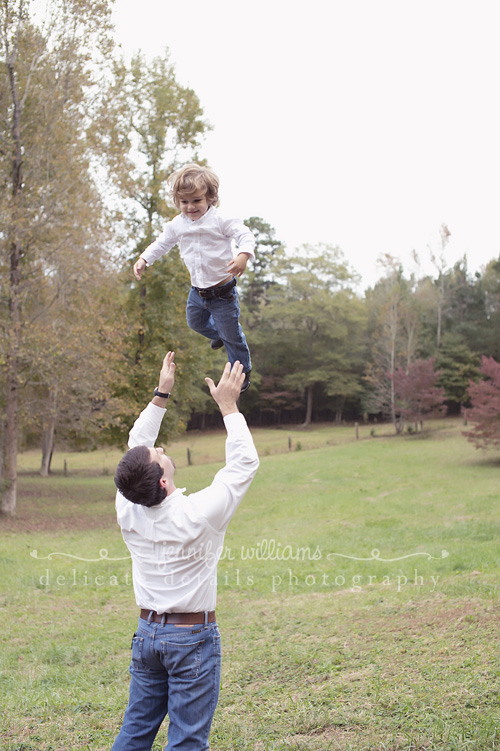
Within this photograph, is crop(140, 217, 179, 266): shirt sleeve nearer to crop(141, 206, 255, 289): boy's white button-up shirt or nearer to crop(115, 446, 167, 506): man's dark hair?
crop(141, 206, 255, 289): boy's white button-up shirt

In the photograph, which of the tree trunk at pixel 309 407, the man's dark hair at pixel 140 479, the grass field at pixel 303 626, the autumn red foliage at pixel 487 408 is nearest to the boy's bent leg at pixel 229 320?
the man's dark hair at pixel 140 479

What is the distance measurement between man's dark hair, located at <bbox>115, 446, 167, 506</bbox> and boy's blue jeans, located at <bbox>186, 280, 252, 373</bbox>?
1424 mm

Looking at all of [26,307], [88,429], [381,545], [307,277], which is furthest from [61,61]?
[307,277]

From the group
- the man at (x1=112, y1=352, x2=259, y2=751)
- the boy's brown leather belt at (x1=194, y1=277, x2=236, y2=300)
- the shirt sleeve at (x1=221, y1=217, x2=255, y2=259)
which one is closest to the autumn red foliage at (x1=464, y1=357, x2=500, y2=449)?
the boy's brown leather belt at (x1=194, y1=277, x2=236, y2=300)

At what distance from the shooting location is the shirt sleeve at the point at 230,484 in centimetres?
278

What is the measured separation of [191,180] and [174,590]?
7.00 ft

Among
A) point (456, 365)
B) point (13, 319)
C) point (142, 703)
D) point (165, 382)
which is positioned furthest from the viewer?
point (456, 365)

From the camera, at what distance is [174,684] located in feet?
8.89

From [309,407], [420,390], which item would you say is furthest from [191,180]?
[309,407]

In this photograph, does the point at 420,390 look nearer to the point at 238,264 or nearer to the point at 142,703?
the point at 238,264

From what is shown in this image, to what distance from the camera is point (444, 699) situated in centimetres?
469

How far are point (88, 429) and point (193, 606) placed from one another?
1543cm

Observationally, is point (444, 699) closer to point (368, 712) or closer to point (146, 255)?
point (368, 712)

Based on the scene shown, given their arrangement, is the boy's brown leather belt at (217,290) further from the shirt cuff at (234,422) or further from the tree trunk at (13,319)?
the tree trunk at (13,319)
